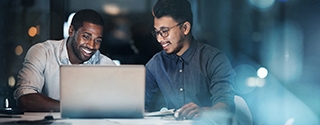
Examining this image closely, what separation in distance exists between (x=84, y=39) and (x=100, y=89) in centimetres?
109

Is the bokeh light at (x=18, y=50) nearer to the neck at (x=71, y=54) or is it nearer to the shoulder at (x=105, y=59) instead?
the neck at (x=71, y=54)

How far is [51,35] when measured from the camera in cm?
288

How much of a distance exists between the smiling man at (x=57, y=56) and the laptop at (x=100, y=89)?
2.81ft

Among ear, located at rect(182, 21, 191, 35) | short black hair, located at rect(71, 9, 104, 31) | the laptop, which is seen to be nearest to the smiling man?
short black hair, located at rect(71, 9, 104, 31)

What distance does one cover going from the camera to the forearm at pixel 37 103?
237 centimetres

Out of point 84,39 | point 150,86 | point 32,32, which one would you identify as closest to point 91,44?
point 84,39

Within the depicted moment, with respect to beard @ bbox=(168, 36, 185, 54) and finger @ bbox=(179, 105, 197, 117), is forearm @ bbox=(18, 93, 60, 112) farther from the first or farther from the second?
beard @ bbox=(168, 36, 185, 54)

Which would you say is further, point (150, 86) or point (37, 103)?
point (150, 86)

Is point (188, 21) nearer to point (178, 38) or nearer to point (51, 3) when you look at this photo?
point (178, 38)

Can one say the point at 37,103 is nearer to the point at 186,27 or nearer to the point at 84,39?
the point at 84,39

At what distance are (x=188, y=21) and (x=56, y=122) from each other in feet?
4.54

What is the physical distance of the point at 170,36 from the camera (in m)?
2.86

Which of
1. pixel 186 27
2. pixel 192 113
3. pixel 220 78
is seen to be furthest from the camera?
pixel 186 27

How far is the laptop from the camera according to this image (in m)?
1.83
